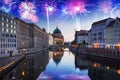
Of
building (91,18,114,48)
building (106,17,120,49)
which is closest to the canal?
building (106,17,120,49)

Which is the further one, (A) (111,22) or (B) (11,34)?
(A) (111,22)

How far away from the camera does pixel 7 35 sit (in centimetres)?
8888

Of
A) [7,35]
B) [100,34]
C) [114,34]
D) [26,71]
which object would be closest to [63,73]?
[26,71]

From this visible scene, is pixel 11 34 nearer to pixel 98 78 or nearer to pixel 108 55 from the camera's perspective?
pixel 108 55

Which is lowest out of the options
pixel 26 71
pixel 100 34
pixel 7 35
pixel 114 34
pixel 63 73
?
pixel 63 73

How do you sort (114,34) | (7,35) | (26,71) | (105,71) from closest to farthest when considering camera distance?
(26,71) → (105,71) → (7,35) → (114,34)

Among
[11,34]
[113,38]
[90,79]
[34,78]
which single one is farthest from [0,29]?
[113,38]

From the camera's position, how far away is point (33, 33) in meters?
155

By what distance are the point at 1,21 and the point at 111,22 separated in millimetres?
64663

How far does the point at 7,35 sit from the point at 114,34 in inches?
2122

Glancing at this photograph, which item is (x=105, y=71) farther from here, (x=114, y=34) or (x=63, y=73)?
(x=114, y=34)

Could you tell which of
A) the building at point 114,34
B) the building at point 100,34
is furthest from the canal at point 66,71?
the building at point 100,34

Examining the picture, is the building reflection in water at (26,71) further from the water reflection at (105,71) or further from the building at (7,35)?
the water reflection at (105,71)

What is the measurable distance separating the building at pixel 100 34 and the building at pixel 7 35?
53931mm
